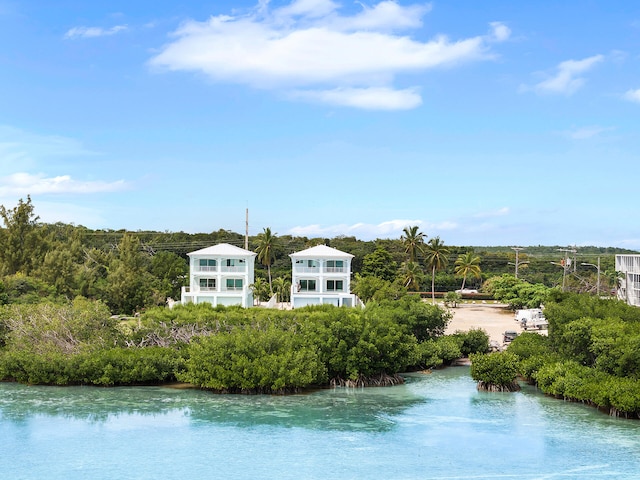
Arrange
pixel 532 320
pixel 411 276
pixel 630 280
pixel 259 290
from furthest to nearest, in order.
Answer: pixel 411 276 < pixel 630 280 < pixel 259 290 < pixel 532 320

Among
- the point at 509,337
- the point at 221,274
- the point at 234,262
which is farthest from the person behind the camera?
the point at 234,262

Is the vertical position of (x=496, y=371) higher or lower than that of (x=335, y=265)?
lower

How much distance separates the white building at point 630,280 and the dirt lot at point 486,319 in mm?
10786

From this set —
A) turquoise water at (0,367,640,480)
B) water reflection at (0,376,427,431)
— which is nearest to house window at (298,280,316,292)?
water reflection at (0,376,427,431)

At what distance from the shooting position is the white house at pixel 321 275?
55.3m

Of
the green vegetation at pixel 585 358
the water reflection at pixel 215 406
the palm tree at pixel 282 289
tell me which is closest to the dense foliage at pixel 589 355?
the green vegetation at pixel 585 358

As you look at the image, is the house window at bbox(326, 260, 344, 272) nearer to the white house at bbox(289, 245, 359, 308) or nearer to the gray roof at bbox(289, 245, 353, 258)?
the white house at bbox(289, 245, 359, 308)

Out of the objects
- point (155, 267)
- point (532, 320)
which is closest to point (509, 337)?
point (532, 320)

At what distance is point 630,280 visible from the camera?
67312 millimetres

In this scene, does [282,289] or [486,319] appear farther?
[282,289]

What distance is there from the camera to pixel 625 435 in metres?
25.9

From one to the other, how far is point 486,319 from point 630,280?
16.6 metres

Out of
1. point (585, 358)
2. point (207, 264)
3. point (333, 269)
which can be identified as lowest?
point (585, 358)

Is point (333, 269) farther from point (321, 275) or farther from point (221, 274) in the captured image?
point (221, 274)
